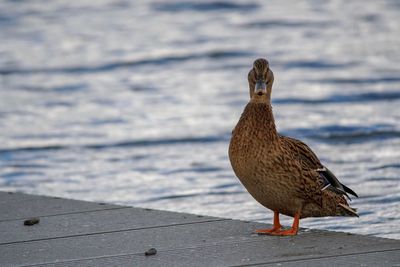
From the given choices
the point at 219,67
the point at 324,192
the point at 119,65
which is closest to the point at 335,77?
the point at 219,67

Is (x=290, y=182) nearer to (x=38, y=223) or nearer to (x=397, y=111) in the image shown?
(x=38, y=223)

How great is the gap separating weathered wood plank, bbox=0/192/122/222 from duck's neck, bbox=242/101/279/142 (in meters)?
1.23

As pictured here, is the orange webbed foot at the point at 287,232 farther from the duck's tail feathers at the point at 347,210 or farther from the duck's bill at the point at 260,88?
the duck's bill at the point at 260,88

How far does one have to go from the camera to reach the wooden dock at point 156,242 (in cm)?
552

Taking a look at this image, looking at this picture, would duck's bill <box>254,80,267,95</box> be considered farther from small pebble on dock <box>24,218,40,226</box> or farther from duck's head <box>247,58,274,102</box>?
small pebble on dock <box>24,218,40,226</box>

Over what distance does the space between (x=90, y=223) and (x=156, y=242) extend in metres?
0.64

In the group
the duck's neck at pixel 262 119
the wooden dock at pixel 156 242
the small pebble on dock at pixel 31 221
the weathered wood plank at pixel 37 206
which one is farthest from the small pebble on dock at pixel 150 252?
the weathered wood plank at pixel 37 206

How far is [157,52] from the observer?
56.2 ft

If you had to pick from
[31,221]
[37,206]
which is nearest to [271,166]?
[31,221]

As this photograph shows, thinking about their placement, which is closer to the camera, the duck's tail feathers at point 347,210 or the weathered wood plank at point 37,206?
the duck's tail feathers at point 347,210

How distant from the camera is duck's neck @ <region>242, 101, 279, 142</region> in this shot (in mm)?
6109

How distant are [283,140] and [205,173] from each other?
3.60 m

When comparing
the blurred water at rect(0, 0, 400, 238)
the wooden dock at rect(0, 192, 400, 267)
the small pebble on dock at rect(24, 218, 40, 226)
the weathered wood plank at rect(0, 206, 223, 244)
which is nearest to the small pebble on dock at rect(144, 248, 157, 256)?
the wooden dock at rect(0, 192, 400, 267)

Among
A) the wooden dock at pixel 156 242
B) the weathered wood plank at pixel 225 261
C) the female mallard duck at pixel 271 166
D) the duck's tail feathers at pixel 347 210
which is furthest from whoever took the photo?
the duck's tail feathers at pixel 347 210
